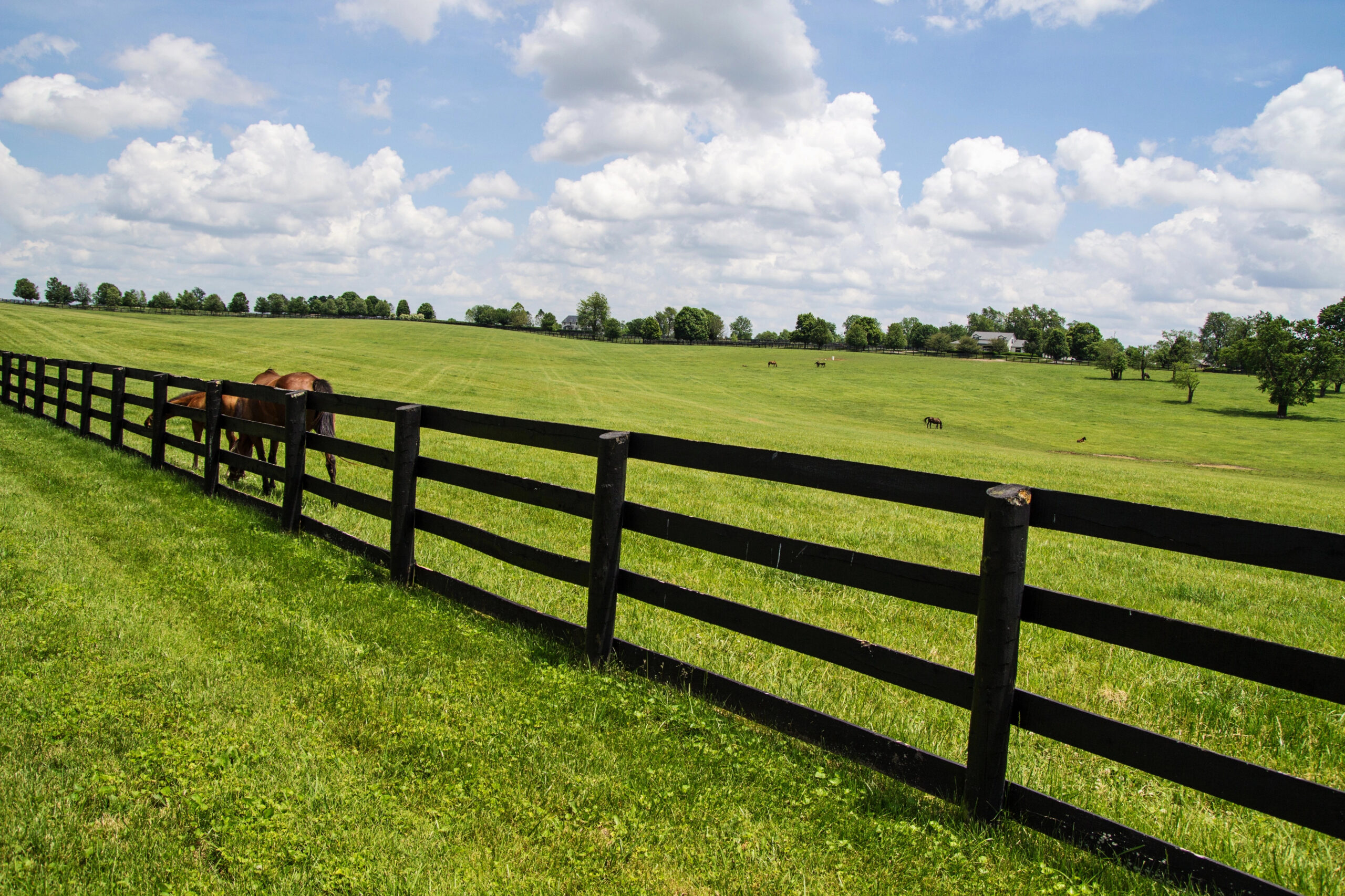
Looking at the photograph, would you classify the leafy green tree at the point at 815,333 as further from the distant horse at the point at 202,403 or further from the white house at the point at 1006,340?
the distant horse at the point at 202,403

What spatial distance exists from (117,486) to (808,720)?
1004 cm

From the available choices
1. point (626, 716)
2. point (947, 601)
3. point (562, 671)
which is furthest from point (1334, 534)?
point (562, 671)

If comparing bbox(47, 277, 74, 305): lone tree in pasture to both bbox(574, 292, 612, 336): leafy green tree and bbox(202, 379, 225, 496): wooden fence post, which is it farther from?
bbox(202, 379, 225, 496): wooden fence post

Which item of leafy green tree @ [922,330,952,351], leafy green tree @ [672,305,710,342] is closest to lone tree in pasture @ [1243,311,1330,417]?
leafy green tree @ [922,330,952,351]

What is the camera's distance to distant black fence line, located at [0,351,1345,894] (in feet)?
9.78

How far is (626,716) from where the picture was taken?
439 centimetres

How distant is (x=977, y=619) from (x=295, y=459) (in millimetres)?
6957

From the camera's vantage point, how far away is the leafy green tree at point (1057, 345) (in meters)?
152

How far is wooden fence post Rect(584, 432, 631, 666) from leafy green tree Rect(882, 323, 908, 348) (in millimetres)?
168844

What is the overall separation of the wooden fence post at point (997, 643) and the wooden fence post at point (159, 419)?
12.0 meters

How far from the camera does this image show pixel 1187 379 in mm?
78688

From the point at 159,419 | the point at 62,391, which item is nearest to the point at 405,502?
the point at 159,419

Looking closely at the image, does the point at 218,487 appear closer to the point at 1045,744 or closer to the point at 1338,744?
the point at 1045,744

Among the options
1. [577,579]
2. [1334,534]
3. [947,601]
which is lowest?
[577,579]
